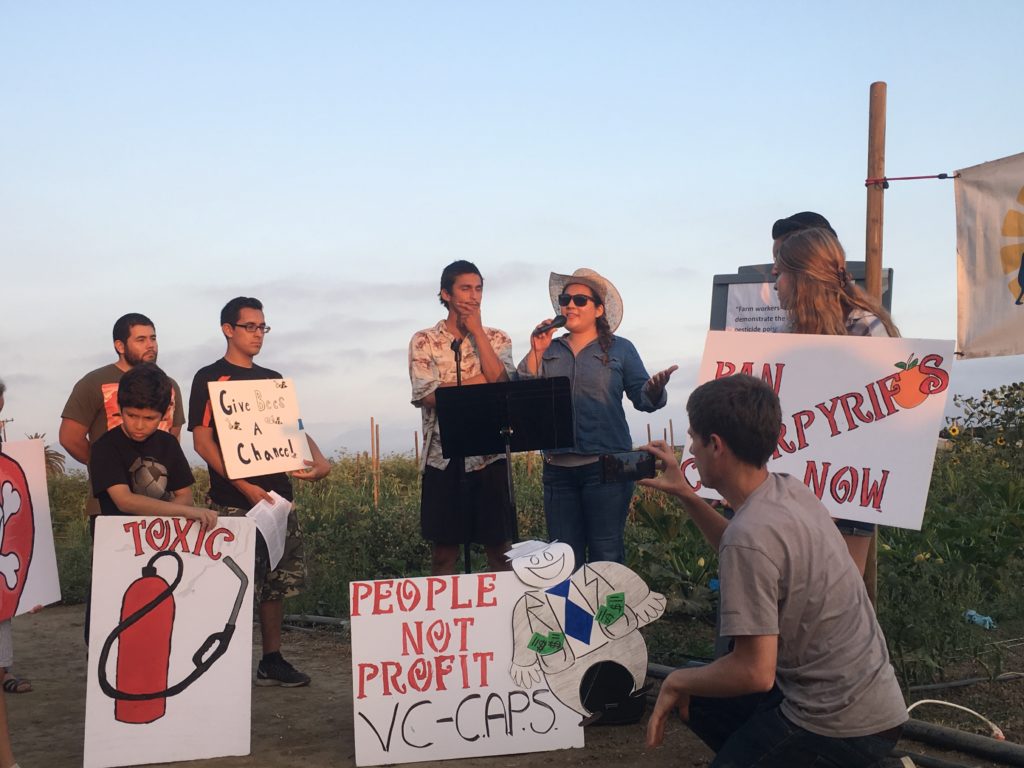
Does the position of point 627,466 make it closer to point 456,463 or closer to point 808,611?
point 808,611

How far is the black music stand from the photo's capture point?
5531mm

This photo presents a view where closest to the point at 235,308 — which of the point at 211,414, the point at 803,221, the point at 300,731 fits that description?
the point at 211,414

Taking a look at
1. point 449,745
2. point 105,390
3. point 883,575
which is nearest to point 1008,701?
point 883,575

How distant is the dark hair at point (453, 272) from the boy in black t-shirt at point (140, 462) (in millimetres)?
1791

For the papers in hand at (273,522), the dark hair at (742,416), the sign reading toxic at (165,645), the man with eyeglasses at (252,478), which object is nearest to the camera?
the dark hair at (742,416)

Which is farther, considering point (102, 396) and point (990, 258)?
point (990, 258)

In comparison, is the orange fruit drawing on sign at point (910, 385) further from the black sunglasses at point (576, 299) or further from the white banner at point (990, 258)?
the white banner at point (990, 258)

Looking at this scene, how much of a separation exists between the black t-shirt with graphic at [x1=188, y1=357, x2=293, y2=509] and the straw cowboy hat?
1652 millimetres

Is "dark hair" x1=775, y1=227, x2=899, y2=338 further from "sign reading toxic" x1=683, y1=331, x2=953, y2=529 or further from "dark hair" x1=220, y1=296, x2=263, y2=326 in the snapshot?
"dark hair" x1=220, y1=296, x2=263, y2=326

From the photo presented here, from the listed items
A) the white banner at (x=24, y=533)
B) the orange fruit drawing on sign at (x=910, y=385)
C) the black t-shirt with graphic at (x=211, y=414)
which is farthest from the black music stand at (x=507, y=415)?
the white banner at (x=24, y=533)

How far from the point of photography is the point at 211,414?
596cm

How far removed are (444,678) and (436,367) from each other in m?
1.96

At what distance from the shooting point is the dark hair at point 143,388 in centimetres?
514

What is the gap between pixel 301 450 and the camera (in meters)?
6.08
